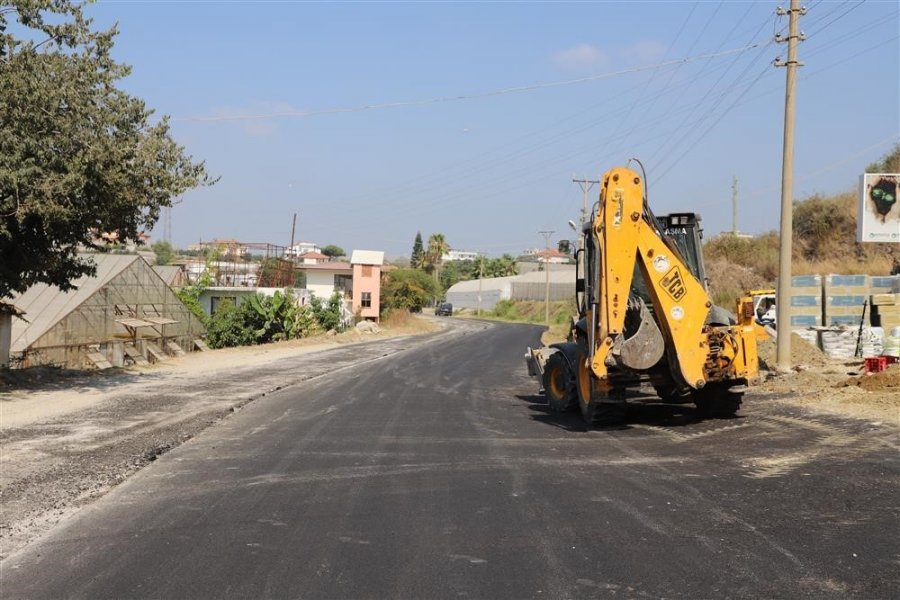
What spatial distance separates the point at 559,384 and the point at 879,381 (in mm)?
5528

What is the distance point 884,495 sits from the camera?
7.47 meters

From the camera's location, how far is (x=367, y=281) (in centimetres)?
6750

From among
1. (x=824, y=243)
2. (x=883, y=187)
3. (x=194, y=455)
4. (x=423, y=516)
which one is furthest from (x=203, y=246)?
(x=423, y=516)

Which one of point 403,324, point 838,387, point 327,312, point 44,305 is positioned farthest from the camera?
point 403,324

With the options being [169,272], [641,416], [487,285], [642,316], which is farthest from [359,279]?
[642,316]

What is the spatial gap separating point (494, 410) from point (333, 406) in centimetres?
329

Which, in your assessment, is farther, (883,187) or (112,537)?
(883,187)

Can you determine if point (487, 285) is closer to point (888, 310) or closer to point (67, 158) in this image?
point (888, 310)

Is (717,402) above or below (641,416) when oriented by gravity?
above

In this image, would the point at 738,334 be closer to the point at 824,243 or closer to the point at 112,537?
the point at 112,537

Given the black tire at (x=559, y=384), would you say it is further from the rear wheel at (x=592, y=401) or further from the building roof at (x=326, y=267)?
the building roof at (x=326, y=267)

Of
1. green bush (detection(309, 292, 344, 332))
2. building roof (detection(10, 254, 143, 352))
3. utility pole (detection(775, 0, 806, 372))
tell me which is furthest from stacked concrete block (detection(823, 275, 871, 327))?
green bush (detection(309, 292, 344, 332))

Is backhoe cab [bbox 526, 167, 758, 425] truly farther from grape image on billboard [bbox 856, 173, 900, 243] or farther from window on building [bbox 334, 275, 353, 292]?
window on building [bbox 334, 275, 353, 292]

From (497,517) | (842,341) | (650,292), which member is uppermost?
(650,292)
